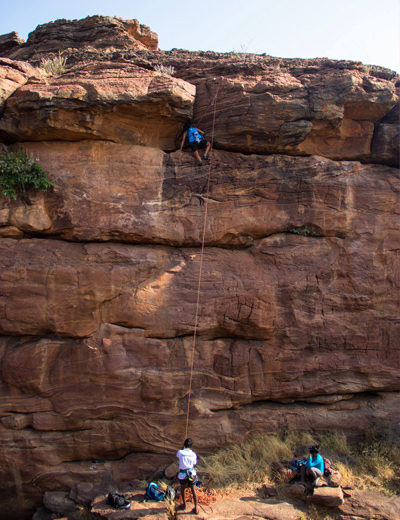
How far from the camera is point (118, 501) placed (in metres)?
6.14

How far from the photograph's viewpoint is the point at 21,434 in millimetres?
6895

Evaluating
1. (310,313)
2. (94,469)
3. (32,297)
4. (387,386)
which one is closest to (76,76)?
(32,297)

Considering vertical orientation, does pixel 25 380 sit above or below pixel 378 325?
below

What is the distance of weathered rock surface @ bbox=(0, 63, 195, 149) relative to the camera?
6.98 m

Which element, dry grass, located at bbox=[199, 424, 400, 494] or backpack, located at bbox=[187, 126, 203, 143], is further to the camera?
backpack, located at bbox=[187, 126, 203, 143]

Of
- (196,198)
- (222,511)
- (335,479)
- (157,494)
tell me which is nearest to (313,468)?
(335,479)

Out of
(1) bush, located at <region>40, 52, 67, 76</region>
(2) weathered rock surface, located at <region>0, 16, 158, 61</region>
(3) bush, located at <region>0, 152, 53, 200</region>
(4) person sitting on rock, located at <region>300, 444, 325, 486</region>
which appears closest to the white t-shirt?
(4) person sitting on rock, located at <region>300, 444, 325, 486</region>

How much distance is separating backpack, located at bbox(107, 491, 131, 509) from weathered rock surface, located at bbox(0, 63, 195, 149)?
6084mm

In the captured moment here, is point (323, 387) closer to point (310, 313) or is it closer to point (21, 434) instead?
point (310, 313)

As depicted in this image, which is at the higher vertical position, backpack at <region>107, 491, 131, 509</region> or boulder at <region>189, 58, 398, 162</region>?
boulder at <region>189, 58, 398, 162</region>

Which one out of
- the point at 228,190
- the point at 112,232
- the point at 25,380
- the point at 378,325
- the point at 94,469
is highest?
the point at 228,190

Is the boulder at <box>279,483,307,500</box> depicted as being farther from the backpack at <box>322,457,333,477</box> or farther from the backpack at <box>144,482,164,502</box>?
the backpack at <box>144,482,164,502</box>

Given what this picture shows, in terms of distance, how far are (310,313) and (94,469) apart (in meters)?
4.80

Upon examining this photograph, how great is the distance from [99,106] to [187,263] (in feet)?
10.5
